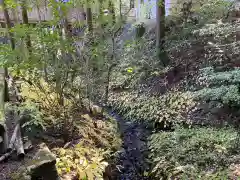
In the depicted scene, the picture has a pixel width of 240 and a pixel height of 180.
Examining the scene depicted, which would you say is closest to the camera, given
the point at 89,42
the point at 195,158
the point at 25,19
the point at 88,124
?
the point at 195,158

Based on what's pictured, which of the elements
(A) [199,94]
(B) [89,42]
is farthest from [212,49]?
(B) [89,42]

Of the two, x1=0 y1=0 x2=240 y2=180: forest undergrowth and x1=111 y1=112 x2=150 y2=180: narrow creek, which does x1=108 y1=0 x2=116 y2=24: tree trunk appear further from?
x1=111 y1=112 x2=150 y2=180: narrow creek

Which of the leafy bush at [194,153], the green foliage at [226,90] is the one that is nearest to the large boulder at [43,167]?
the leafy bush at [194,153]

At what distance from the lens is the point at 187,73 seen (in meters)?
7.71

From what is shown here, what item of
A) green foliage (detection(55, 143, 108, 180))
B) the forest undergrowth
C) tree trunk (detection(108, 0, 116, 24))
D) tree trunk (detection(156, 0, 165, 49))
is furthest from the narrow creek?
tree trunk (detection(156, 0, 165, 49))

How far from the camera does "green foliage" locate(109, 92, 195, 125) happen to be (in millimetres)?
6488

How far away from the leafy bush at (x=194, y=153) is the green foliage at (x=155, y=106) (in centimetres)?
110

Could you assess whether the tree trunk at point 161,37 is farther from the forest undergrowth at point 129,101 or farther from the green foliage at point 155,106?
the green foliage at point 155,106

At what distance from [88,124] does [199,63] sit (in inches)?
173

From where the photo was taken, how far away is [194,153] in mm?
4426

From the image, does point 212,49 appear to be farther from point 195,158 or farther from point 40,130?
point 40,130

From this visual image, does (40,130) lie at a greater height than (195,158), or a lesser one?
greater

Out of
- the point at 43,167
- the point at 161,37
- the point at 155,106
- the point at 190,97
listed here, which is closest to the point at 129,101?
the point at 155,106

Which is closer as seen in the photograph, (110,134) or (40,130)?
(40,130)
